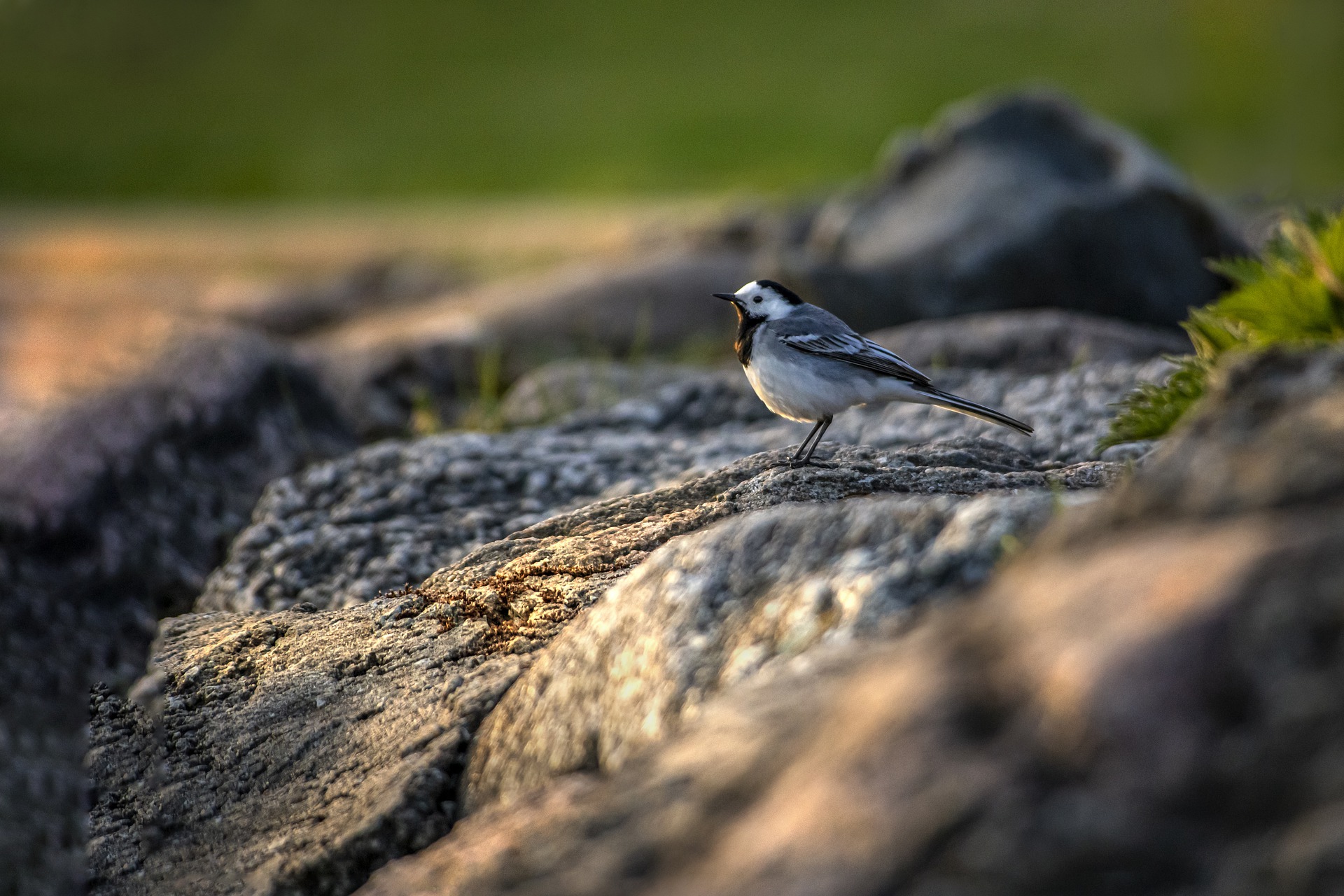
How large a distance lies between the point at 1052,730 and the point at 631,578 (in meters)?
1.14

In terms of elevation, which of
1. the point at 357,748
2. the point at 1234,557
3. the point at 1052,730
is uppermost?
the point at 1234,557

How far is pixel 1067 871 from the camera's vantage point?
57.1 inches

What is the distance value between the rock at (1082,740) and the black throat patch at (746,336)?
2.96 metres

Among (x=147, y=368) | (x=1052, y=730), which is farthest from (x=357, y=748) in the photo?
(x=147, y=368)

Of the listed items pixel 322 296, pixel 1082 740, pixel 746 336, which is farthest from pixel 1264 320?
pixel 322 296

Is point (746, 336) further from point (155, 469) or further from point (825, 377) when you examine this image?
point (155, 469)

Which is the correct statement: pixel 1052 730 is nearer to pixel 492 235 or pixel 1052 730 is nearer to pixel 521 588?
pixel 521 588

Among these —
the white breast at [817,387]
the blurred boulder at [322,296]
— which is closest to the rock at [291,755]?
the white breast at [817,387]

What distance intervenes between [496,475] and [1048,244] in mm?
4311

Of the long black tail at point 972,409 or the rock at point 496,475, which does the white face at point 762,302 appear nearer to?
the rock at point 496,475

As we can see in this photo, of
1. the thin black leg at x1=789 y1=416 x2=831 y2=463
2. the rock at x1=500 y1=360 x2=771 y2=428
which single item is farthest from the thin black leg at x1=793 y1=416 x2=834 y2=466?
the rock at x1=500 y1=360 x2=771 y2=428

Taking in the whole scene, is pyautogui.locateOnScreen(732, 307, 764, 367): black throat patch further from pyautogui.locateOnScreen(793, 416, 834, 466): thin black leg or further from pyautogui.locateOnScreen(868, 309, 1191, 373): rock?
pyautogui.locateOnScreen(868, 309, 1191, 373): rock

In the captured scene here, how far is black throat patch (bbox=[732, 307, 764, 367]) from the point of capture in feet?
15.8

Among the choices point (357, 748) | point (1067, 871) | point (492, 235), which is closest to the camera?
point (1067, 871)
